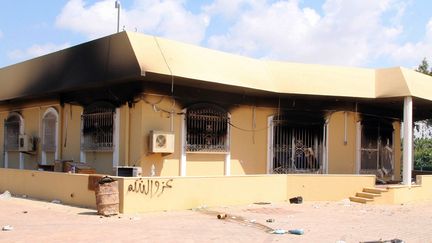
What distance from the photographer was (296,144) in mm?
17906

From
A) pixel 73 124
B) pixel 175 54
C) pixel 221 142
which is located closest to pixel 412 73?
pixel 221 142

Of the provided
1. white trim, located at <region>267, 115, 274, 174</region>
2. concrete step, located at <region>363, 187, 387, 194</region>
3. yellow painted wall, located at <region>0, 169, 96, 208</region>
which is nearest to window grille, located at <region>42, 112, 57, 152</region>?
yellow painted wall, located at <region>0, 169, 96, 208</region>

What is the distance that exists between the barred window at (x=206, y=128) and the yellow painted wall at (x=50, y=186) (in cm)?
359

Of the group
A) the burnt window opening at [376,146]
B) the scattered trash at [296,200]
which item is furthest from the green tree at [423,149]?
the scattered trash at [296,200]

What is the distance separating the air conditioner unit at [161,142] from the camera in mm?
14258

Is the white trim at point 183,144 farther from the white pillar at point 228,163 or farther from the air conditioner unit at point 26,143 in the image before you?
the air conditioner unit at point 26,143

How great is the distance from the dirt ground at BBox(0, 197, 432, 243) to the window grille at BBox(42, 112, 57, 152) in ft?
11.8

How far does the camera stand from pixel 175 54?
46.5ft

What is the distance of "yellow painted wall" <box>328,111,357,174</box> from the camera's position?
18.5 meters

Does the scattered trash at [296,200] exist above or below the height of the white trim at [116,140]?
below

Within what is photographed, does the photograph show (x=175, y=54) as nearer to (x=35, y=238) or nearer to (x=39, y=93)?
(x=39, y=93)

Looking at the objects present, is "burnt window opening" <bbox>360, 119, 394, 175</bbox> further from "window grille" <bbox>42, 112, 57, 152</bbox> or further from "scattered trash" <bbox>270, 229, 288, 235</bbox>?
"window grille" <bbox>42, 112, 57, 152</bbox>

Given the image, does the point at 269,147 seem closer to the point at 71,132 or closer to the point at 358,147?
the point at 358,147

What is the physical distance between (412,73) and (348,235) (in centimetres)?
960
